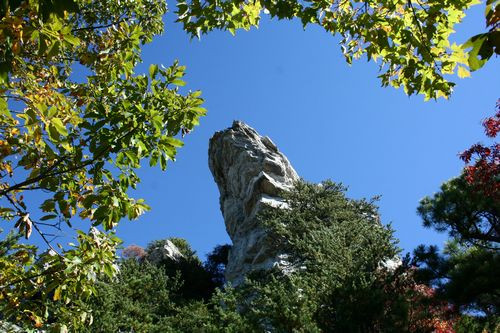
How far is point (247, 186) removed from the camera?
1123 inches

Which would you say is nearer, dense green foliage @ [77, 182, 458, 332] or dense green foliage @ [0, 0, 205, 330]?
dense green foliage @ [0, 0, 205, 330]

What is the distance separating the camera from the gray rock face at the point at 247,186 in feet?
70.6

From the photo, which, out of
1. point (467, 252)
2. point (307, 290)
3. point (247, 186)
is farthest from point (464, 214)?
point (247, 186)

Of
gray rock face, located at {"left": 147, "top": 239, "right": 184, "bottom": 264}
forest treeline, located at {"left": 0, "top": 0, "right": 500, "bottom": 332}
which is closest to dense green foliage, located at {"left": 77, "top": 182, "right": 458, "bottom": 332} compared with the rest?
forest treeline, located at {"left": 0, "top": 0, "right": 500, "bottom": 332}

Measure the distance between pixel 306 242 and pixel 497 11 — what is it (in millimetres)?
15498

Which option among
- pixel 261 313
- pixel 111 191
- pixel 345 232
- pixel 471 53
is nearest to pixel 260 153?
pixel 345 232

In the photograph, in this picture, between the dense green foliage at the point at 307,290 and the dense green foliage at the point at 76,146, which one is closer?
the dense green foliage at the point at 76,146

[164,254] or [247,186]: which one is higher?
[247,186]

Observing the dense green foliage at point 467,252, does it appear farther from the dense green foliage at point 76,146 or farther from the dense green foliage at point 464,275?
the dense green foliage at point 76,146

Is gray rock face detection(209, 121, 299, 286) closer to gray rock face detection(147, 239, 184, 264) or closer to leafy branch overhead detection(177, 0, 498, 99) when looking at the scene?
gray rock face detection(147, 239, 184, 264)

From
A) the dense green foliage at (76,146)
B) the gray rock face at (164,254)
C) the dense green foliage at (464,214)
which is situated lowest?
the dense green foliage at (76,146)

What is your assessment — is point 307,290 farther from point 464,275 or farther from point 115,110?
point 115,110

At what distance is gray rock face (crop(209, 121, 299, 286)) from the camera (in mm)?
21531

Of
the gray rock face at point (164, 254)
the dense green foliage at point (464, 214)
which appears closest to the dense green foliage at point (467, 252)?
the dense green foliage at point (464, 214)
